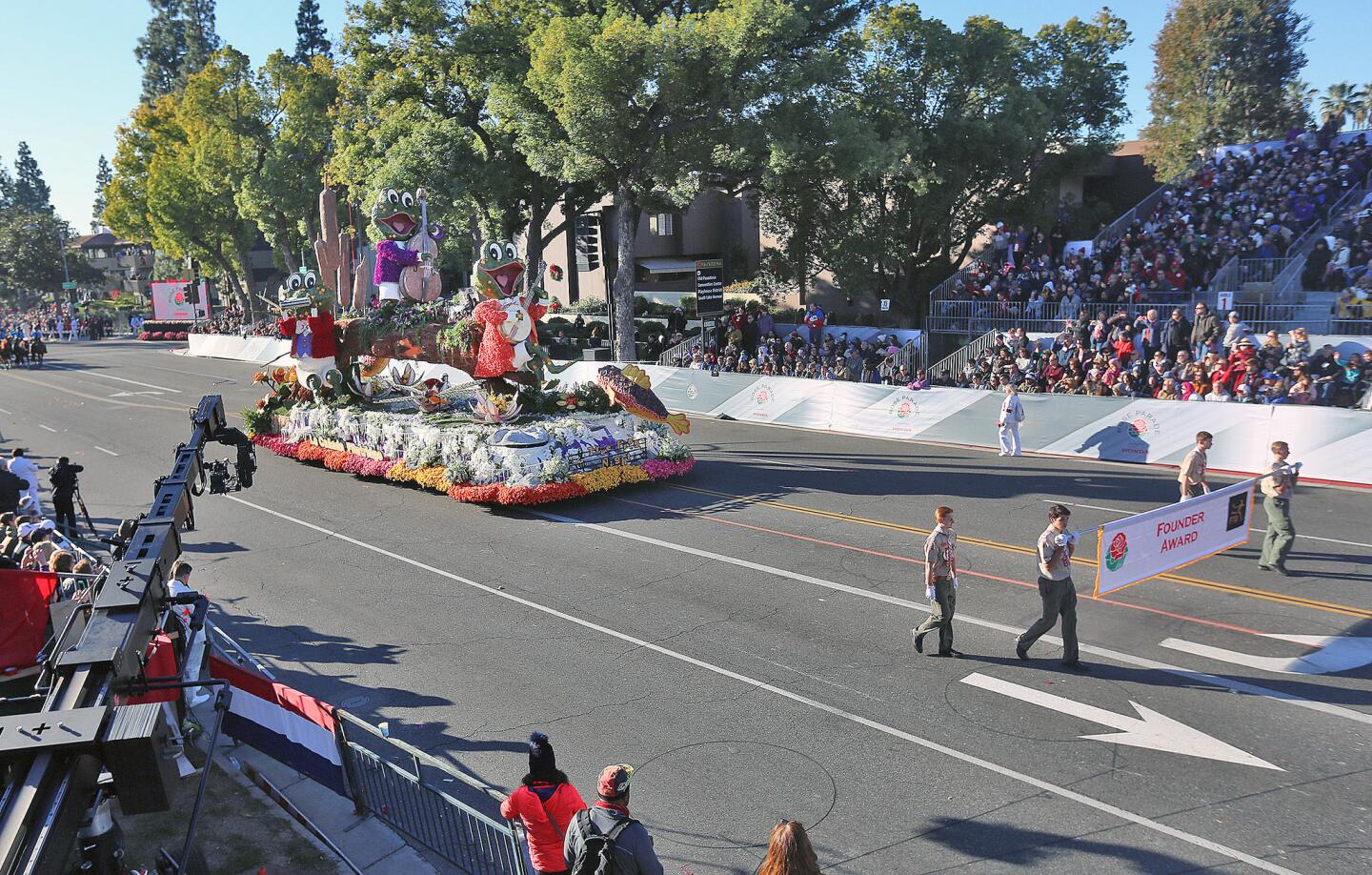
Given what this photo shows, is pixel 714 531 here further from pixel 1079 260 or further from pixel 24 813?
pixel 1079 260

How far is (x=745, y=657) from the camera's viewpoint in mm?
10086

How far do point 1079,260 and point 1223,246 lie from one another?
373 centimetres

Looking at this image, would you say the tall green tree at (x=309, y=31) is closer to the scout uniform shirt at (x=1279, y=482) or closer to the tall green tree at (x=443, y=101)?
the tall green tree at (x=443, y=101)

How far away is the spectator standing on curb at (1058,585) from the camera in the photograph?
920 centimetres

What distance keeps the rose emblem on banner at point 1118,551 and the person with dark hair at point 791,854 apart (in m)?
6.98

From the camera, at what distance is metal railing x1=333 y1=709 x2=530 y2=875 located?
653cm

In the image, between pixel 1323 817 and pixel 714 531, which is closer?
pixel 1323 817

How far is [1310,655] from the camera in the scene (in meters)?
9.55

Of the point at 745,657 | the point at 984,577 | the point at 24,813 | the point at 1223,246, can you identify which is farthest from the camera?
the point at 1223,246

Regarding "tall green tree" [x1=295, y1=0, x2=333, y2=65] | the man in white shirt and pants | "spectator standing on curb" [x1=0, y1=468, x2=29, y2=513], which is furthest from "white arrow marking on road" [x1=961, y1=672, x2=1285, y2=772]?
"tall green tree" [x1=295, y1=0, x2=333, y2=65]

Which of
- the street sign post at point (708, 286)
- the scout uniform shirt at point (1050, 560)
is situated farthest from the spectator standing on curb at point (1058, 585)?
the street sign post at point (708, 286)

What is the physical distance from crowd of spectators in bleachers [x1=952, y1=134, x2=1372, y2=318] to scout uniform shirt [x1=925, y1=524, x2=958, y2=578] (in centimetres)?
1874

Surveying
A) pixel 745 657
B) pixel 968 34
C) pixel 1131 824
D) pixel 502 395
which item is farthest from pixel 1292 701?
pixel 968 34

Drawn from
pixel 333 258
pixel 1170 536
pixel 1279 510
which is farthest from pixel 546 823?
pixel 333 258
